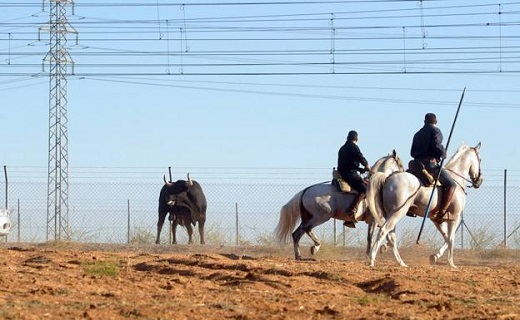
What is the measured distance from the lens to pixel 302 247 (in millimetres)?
28672

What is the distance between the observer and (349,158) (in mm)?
21594

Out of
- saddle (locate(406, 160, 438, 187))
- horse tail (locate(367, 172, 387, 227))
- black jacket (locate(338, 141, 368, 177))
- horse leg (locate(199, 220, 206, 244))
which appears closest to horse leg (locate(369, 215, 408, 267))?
horse tail (locate(367, 172, 387, 227))

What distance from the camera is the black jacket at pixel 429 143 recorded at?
20.5 metres

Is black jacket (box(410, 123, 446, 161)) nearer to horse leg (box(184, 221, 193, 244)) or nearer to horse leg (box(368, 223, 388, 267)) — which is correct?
horse leg (box(368, 223, 388, 267))

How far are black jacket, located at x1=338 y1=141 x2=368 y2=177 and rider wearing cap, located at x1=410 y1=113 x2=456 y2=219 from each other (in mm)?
1274

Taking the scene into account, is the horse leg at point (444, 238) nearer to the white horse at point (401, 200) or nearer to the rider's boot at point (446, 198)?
the white horse at point (401, 200)

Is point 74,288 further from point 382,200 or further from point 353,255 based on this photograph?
point 353,255

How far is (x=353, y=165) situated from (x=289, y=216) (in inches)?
65.7

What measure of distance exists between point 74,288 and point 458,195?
30.6 feet

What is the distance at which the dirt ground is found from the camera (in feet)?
37.7

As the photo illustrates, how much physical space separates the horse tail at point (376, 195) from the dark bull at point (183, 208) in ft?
42.4

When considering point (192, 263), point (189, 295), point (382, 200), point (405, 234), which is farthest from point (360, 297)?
point (405, 234)

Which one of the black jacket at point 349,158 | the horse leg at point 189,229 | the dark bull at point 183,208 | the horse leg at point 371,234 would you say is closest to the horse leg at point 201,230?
the dark bull at point 183,208

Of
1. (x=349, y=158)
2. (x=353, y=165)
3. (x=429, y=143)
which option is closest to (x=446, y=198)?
(x=429, y=143)
